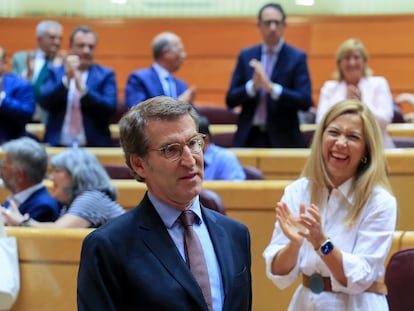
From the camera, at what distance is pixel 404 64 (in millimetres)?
8406

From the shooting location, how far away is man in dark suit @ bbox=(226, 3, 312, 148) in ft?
17.4

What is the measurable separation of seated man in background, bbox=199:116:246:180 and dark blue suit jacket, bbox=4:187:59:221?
0.90 meters

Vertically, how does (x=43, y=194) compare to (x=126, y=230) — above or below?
below

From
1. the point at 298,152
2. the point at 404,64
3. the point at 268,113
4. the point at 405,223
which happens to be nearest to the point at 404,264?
the point at 405,223

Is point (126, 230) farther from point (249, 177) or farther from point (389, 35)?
point (389, 35)

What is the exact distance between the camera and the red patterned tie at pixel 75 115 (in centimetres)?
562

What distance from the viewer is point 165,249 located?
178 cm

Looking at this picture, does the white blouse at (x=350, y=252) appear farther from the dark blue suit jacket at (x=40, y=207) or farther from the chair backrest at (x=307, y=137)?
the chair backrest at (x=307, y=137)

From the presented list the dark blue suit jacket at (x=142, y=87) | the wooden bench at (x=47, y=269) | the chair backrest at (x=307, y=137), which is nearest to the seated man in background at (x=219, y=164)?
the dark blue suit jacket at (x=142, y=87)

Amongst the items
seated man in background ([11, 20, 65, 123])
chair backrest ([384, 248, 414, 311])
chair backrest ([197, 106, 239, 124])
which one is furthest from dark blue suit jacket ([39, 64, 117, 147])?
chair backrest ([384, 248, 414, 311])

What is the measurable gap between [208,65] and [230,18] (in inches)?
21.9

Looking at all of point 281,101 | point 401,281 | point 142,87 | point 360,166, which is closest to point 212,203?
point 360,166

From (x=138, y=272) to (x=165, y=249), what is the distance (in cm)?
8

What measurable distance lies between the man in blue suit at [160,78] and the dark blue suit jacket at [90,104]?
150 mm
